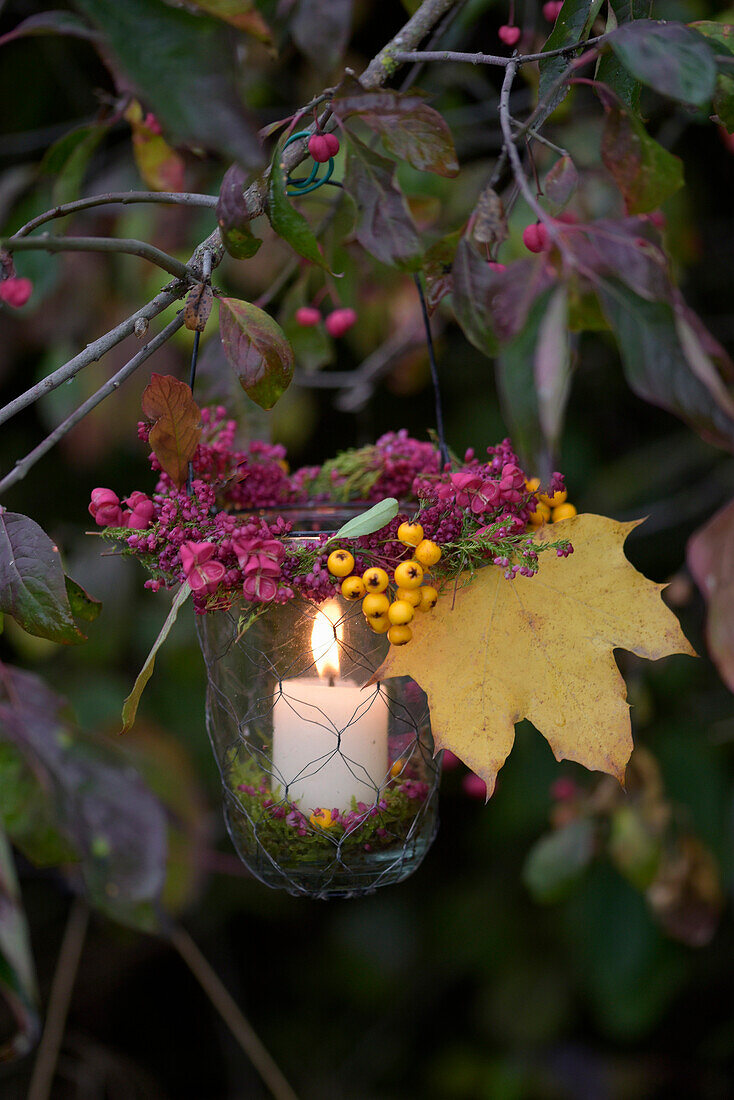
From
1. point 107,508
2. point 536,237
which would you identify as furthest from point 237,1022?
point 536,237

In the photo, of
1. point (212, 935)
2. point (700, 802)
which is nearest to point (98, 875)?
point (700, 802)

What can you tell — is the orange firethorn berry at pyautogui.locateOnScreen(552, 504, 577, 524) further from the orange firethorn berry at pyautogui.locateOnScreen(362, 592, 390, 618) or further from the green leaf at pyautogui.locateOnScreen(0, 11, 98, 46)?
the green leaf at pyautogui.locateOnScreen(0, 11, 98, 46)

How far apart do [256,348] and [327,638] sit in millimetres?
192

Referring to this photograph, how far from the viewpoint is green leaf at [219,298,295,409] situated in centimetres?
57

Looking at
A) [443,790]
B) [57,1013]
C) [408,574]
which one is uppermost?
[408,574]

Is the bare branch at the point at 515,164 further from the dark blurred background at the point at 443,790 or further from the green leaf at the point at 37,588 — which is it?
the dark blurred background at the point at 443,790

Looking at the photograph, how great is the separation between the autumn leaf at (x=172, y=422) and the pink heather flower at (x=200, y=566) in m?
0.07

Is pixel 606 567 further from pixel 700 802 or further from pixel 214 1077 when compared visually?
pixel 214 1077

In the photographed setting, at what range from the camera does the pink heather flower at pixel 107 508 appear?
587 millimetres

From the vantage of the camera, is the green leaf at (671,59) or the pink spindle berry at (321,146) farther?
the pink spindle berry at (321,146)

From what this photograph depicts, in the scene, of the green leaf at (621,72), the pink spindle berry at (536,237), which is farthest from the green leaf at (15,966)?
the green leaf at (621,72)

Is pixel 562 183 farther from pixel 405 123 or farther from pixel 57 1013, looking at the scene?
pixel 57 1013

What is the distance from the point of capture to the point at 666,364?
420 millimetres

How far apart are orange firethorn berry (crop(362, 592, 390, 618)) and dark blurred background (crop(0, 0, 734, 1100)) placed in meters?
0.82
